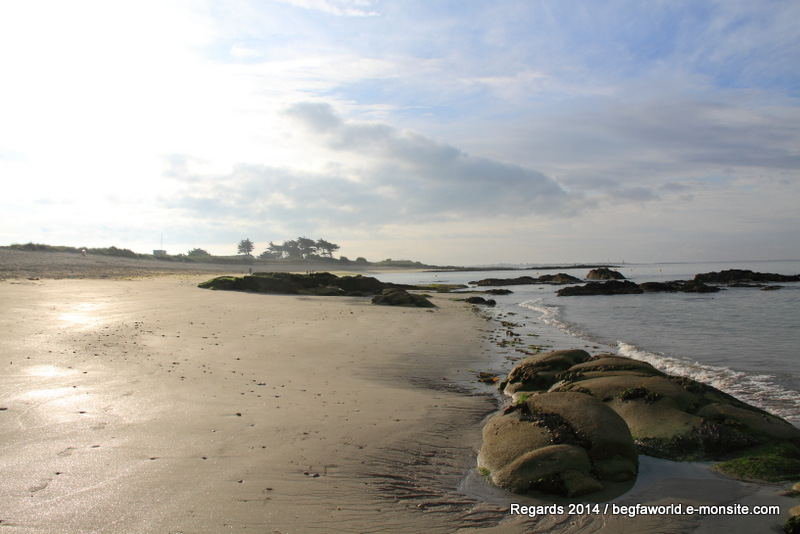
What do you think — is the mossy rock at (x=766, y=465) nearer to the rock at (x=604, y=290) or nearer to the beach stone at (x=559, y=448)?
the beach stone at (x=559, y=448)

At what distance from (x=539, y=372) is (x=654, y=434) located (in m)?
2.63

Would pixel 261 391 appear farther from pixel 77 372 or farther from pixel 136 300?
pixel 136 300


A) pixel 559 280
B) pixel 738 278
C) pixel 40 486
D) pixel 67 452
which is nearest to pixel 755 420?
pixel 40 486

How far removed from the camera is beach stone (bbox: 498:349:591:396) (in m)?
7.93

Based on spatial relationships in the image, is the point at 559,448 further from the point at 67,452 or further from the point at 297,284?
the point at 297,284

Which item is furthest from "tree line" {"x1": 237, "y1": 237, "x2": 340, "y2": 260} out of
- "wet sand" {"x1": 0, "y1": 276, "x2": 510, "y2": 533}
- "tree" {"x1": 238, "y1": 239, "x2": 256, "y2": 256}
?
"wet sand" {"x1": 0, "y1": 276, "x2": 510, "y2": 533}

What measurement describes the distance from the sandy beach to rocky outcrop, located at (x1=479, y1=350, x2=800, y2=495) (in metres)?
0.26

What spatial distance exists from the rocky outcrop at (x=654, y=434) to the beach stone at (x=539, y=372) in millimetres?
855

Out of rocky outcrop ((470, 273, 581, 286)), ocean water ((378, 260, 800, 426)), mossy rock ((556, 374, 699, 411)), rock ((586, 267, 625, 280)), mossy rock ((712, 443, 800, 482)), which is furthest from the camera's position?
rock ((586, 267, 625, 280))

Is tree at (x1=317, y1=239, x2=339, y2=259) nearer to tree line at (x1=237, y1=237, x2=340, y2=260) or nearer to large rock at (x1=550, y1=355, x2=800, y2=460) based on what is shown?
tree line at (x1=237, y1=237, x2=340, y2=260)

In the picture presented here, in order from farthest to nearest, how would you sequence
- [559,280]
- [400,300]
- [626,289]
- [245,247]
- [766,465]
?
[245,247]
[559,280]
[626,289]
[400,300]
[766,465]

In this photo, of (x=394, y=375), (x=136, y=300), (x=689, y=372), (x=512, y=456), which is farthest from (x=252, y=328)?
(x=689, y=372)

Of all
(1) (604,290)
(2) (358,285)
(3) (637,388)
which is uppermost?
(2) (358,285)

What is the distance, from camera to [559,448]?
458 cm
